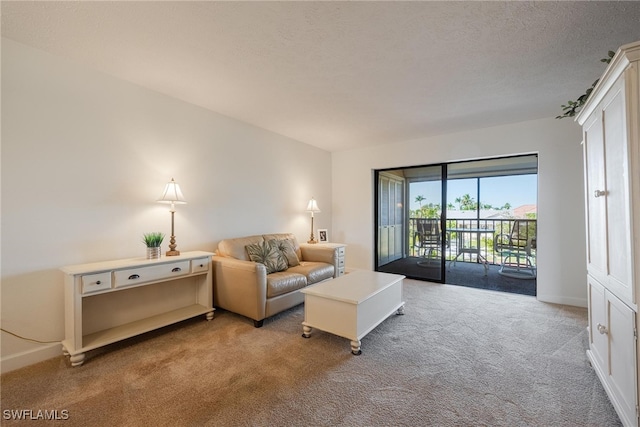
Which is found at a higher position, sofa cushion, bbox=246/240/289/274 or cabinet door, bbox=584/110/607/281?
cabinet door, bbox=584/110/607/281

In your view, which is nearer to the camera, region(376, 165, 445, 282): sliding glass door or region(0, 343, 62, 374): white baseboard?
region(0, 343, 62, 374): white baseboard

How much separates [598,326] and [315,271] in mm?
2410

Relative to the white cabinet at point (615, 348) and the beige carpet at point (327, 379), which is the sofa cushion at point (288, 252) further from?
the white cabinet at point (615, 348)

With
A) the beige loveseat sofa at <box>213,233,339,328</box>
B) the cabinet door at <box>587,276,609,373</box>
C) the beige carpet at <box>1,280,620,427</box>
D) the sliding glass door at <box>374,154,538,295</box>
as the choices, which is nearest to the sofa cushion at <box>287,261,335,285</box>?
the beige loveseat sofa at <box>213,233,339,328</box>

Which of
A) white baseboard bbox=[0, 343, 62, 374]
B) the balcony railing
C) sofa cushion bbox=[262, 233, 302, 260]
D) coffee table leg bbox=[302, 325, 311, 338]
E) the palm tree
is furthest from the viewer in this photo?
the balcony railing

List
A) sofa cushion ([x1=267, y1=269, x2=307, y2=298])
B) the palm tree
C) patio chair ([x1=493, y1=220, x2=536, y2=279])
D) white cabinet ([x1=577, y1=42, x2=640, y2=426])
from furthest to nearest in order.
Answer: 1. patio chair ([x1=493, y1=220, x2=536, y2=279])
2. the palm tree
3. sofa cushion ([x1=267, y1=269, x2=307, y2=298])
4. white cabinet ([x1=577, y1=42, x2=640, y2=426])

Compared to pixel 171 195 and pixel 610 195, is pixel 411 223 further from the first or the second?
pixel 171 195

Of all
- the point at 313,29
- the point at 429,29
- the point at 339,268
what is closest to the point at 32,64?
the point at 313,29

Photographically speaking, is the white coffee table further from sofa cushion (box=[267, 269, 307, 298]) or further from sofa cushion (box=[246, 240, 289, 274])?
sofa cushion (box=[246, 240, 289, 274])

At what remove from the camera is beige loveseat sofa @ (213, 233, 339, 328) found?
99.0 inches

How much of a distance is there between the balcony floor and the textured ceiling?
8.46 feet

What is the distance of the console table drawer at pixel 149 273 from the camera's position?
206 centimetres

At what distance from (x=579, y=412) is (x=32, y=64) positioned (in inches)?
Result: 169

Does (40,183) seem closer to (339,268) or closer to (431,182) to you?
(339,268)
